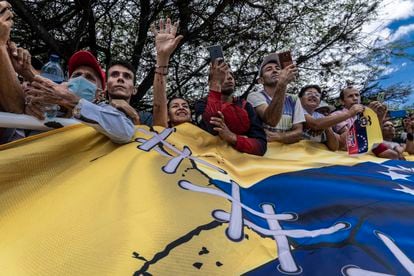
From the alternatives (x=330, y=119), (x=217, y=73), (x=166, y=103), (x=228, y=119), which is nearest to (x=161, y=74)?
(x=166, y=103)

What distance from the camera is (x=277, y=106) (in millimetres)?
2695

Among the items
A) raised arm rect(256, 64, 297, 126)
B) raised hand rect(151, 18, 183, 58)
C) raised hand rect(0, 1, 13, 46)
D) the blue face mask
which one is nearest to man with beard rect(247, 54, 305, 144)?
raised arm rect(256, 64, 297, 126)

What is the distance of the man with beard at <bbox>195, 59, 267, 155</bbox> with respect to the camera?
2359mm

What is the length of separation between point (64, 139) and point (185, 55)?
197 inches

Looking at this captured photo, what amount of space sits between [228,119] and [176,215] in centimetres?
131

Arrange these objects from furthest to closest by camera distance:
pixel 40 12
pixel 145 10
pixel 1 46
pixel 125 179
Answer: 1. pixel 145 10
2. pixel 40 12
3. pixel 1 46
4. pixel 125 179

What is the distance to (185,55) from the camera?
6453mm

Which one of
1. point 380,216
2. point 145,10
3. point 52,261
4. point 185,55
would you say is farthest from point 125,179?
point 185,55

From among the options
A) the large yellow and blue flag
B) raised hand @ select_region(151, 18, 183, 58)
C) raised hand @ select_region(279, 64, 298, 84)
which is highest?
raised hand @ select_region(151, 18, 183, 58)

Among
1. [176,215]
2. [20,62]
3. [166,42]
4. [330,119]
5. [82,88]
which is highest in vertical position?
[166,42]

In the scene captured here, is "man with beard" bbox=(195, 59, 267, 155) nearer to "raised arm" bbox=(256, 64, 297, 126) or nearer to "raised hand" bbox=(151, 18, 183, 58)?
"raised arm" bbox=(256, 64, 297, 126)

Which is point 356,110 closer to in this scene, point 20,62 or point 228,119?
point 228,119

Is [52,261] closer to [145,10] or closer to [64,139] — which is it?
[64,139]

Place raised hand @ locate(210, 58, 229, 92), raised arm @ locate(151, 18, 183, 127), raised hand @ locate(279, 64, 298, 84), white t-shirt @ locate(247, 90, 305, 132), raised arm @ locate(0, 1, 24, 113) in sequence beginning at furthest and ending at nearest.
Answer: white t-shirt @ locate(247, 90, 305, 132), raised hand @ locate(279, 64, 298, 84), raised hand @ locate(210, 58, 229, 92), raised arm @ locate(151, 18, 183, 127), raised arm @ locate(0, 1, 24, 113)
